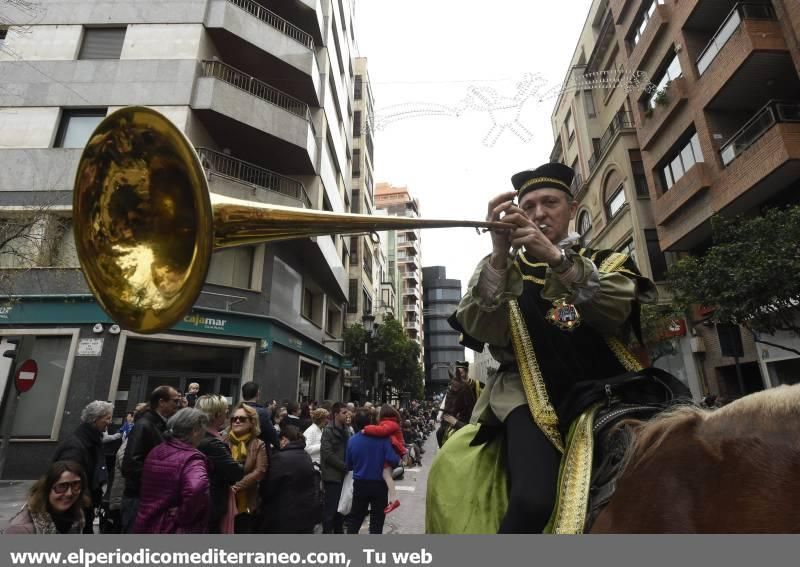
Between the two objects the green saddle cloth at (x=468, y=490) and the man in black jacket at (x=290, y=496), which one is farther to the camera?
the man in black jacket at (x=290, y=496)

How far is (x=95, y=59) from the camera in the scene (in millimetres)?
16172

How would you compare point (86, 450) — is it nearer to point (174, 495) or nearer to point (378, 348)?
point (174, 495)

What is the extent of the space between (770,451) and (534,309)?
1240 millimetres

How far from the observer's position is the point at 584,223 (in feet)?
95.8

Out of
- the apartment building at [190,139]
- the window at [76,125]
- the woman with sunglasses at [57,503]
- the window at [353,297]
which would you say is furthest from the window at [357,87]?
the woman with sunglasses at [57,503]

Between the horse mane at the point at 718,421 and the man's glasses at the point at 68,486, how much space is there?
4098mm

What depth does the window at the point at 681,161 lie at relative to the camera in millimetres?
18703

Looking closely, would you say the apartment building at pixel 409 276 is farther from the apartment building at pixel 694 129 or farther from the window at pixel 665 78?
the window at pixel 665 78

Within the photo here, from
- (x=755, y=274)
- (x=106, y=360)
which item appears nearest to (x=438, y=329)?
(x=106, y=360)

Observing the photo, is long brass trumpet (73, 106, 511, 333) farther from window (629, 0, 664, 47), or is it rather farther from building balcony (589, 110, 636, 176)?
building balcony (589, 110, 636, 176)

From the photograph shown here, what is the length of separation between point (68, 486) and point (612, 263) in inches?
170
